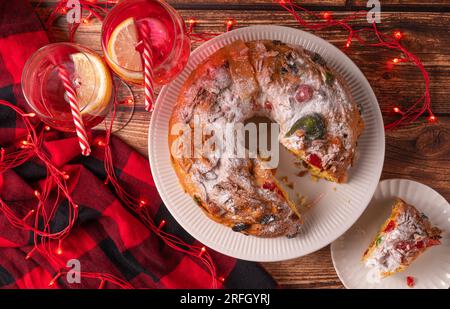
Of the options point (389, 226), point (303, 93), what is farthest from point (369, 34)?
point (389, 226)

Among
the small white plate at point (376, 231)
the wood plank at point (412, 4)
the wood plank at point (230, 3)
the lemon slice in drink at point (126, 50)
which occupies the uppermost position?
the wood plank at point (412, 4)

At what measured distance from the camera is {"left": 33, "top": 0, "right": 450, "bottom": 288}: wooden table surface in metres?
2.18

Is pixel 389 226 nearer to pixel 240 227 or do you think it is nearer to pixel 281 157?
pixel 281 157

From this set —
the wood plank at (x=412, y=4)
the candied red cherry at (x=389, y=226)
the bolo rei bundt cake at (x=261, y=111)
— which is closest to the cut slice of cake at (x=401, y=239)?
the candied red cherry at (x=389, y=226)

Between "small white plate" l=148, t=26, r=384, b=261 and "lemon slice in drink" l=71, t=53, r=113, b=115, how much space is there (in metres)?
0.23

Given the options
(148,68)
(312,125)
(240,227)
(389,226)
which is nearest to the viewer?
(148,68)

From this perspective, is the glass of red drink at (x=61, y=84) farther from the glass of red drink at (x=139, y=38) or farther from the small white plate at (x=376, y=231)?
the small white plate at (x=376, y=231)

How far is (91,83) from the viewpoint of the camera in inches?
73.5

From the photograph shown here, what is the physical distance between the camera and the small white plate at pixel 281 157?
78.5 inches

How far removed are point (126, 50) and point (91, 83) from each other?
0.21 meters

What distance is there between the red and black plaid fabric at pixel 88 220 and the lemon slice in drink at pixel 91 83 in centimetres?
33

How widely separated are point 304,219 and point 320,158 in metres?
0.34

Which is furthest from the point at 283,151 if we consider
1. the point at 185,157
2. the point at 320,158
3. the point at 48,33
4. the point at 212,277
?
the point at 48,33
